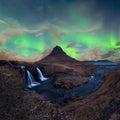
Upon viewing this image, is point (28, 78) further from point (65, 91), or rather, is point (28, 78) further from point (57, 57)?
point (57, 57)

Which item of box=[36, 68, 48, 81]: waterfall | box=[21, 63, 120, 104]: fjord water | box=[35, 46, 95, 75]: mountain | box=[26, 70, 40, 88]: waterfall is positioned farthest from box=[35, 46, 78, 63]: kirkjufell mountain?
box=[21, 63, 120, 104]: fjord water

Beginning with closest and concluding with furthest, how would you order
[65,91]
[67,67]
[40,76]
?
[65,91] < [40,76] < [67,67]

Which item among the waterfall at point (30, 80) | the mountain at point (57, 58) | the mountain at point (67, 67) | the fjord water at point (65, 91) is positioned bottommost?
the fjord water at point (65, 91)

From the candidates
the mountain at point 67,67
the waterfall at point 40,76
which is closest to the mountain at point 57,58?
the mountain at point 67,67

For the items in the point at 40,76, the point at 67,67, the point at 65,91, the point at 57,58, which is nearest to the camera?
the point at 65,91

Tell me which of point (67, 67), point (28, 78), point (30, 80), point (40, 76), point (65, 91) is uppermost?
point (67, 67)

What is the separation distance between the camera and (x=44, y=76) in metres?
75.1

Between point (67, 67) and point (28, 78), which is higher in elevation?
point (67, 67)

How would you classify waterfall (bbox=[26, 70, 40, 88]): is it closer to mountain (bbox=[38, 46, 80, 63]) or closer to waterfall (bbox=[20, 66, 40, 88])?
waterfall (bbox=[20, 66, 40, 88])

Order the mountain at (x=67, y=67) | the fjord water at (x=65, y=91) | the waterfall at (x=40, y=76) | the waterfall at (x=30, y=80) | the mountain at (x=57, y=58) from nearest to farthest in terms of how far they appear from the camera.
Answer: the fjord water at (x=65, y=91)
the waterfall at (x=30, y=80)
the mountain at (x=67, y=67)
the waterfall at (x=40, y=76)
the mountain at (x=57, y=58)

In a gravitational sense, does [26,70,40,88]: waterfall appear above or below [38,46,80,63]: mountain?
below

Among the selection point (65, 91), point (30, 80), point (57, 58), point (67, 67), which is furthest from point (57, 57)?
point (65, 91)

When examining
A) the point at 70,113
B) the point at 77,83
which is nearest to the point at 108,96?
the point at 70,113

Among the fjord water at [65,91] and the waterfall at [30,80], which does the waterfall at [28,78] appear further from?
the fjord water at [65,91]
